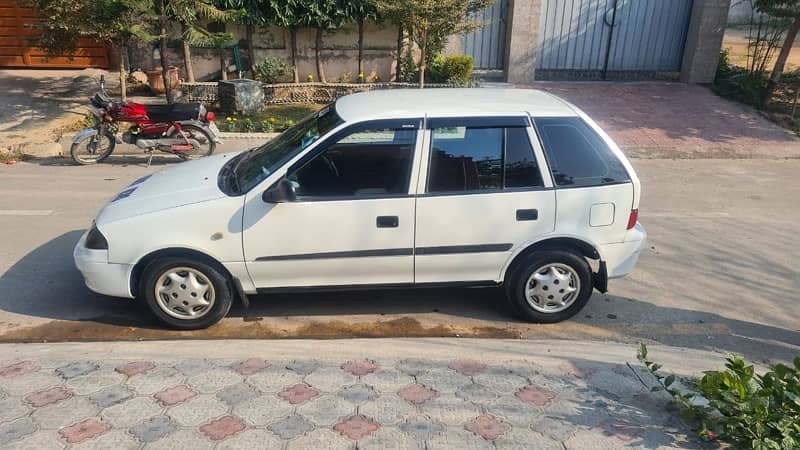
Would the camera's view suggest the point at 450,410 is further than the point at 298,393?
No

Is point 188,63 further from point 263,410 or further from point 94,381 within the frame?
point 263,410

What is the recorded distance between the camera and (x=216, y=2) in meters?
12.0

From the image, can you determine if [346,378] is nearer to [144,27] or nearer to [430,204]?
[430,204]

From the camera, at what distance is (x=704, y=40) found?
1423 cm

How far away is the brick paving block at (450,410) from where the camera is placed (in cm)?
354

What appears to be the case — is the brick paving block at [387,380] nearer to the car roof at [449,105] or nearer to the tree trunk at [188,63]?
the car roof at [449,105]

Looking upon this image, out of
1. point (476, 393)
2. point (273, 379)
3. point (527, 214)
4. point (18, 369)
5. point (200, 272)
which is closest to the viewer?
point (476, 393)

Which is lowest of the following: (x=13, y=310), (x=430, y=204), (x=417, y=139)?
(x=13, y=310)

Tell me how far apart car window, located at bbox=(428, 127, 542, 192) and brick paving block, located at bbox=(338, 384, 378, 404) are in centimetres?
167

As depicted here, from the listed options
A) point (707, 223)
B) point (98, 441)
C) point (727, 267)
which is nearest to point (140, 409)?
point (98, 441)

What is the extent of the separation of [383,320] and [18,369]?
258 cm

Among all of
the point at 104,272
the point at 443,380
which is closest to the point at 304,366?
the point at 443,380

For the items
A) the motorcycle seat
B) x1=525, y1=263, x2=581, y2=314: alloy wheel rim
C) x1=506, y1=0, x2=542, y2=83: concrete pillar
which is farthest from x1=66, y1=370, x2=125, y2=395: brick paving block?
x1=506, y1=0, x2=542, y2=83: concrete pillar

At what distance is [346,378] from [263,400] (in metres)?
0.55
